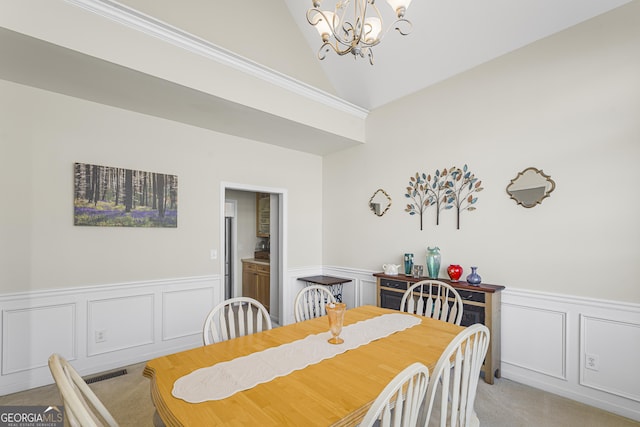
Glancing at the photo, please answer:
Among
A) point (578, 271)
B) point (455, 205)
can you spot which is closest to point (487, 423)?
point (578, 271)

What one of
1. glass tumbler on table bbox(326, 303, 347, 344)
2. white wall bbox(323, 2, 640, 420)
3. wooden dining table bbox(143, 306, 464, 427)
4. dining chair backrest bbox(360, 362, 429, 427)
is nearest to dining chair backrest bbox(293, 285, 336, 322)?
wooden dining table bbox(143, 306, 464, 427)

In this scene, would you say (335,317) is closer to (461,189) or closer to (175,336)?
(461,189)

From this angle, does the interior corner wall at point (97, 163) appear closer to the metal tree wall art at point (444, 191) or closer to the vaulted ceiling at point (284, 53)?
the vaulted ceiling at point (284, 53)

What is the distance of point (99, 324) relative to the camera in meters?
3.02

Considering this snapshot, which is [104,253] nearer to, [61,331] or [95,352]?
[61,331]

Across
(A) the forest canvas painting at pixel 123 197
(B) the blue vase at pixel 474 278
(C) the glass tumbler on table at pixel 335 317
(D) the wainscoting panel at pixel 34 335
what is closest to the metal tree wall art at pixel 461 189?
(B) the blue vase at pixel 474 278

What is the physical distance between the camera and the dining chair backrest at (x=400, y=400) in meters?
0.86

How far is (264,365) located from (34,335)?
99.8 inches

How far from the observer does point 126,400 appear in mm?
2521

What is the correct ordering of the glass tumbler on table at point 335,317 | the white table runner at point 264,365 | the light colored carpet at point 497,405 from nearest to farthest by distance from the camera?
the white table runner at point 264,365 → the glass tumbler on table at point 335,317 → the light colored carpet at point 497,405

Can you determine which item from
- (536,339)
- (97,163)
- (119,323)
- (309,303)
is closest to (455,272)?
(536,339)

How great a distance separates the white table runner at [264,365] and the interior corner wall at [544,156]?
5.38 ft

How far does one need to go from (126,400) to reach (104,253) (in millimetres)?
1366

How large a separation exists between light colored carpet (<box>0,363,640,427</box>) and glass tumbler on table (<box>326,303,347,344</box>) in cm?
140
